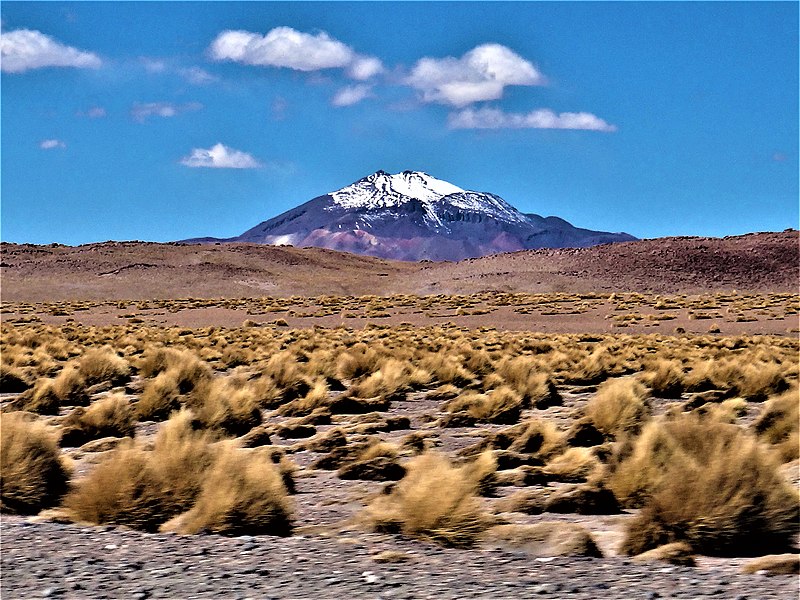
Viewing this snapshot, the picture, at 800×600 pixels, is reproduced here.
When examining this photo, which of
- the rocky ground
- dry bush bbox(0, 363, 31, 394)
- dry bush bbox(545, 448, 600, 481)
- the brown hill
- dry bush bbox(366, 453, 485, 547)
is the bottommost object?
dry bush bbox(545, 448, 600, 481)

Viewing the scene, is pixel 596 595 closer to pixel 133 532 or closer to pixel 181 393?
pixel 133 532

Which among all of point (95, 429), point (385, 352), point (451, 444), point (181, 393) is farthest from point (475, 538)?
point (385, 352)

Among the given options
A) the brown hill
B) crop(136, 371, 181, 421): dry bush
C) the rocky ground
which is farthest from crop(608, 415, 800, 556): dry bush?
the brown hill

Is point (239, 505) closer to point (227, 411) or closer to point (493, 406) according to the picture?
point (227, 411)

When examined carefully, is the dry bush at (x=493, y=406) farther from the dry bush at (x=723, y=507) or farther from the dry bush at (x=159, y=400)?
the dry bush at (x=723, y=507)

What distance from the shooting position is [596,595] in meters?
4.91

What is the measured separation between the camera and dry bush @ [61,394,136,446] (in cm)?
1111

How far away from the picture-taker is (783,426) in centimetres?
1055

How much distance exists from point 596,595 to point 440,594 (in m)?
0.88

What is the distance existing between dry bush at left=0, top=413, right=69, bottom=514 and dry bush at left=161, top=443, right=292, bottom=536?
1609 mm

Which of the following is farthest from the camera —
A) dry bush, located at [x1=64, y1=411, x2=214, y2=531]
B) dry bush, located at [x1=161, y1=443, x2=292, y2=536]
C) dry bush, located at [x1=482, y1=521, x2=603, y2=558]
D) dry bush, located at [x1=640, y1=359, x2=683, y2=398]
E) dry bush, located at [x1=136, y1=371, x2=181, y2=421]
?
dry bush, located at [x1=640, y1=359, x2=683, y2=398]

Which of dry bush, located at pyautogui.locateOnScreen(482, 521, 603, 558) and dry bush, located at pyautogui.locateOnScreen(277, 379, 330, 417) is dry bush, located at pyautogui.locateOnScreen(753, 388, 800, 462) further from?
dry bush, located at pyautogui.locateOnScreen(277, 379, 330, 417)

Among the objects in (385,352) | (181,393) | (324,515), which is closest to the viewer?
(324,515)

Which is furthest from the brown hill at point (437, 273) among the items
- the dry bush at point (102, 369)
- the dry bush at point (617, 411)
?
the dry bush at point (617, 411)
